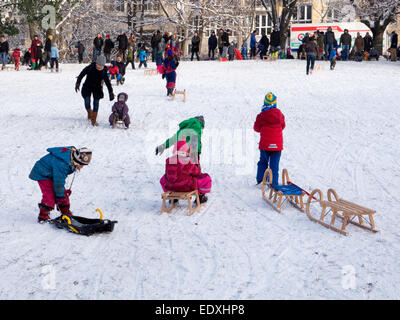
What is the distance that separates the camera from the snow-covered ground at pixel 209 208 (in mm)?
4680

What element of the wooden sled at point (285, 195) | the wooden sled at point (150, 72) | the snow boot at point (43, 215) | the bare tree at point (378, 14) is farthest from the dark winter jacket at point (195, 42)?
the snow boot at point (43, 215)

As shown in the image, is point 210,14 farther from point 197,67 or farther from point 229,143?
point 229,143

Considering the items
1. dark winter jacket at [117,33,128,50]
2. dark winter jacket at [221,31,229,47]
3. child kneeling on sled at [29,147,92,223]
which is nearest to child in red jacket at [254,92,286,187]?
child kneeling on sled at [29,147,92,223]

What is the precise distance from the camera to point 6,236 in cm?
579

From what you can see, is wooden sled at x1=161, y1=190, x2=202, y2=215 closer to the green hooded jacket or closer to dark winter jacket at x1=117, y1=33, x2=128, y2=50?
the green hooded jacket

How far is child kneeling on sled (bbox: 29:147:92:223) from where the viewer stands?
5.72 m

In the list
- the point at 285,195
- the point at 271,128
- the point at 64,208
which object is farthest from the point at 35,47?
the point at 285,195

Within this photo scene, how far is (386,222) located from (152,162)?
448 cm

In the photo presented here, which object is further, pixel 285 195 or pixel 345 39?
pixel 345 39

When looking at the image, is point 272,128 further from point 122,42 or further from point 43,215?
point 122,42

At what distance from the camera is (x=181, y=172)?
6.65 metres

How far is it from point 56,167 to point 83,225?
72 cm

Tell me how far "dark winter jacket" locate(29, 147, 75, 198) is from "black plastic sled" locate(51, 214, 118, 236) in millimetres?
362

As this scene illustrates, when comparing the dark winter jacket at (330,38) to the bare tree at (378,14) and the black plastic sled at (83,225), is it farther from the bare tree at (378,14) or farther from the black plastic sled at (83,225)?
the black plastic sled at (83,225)
